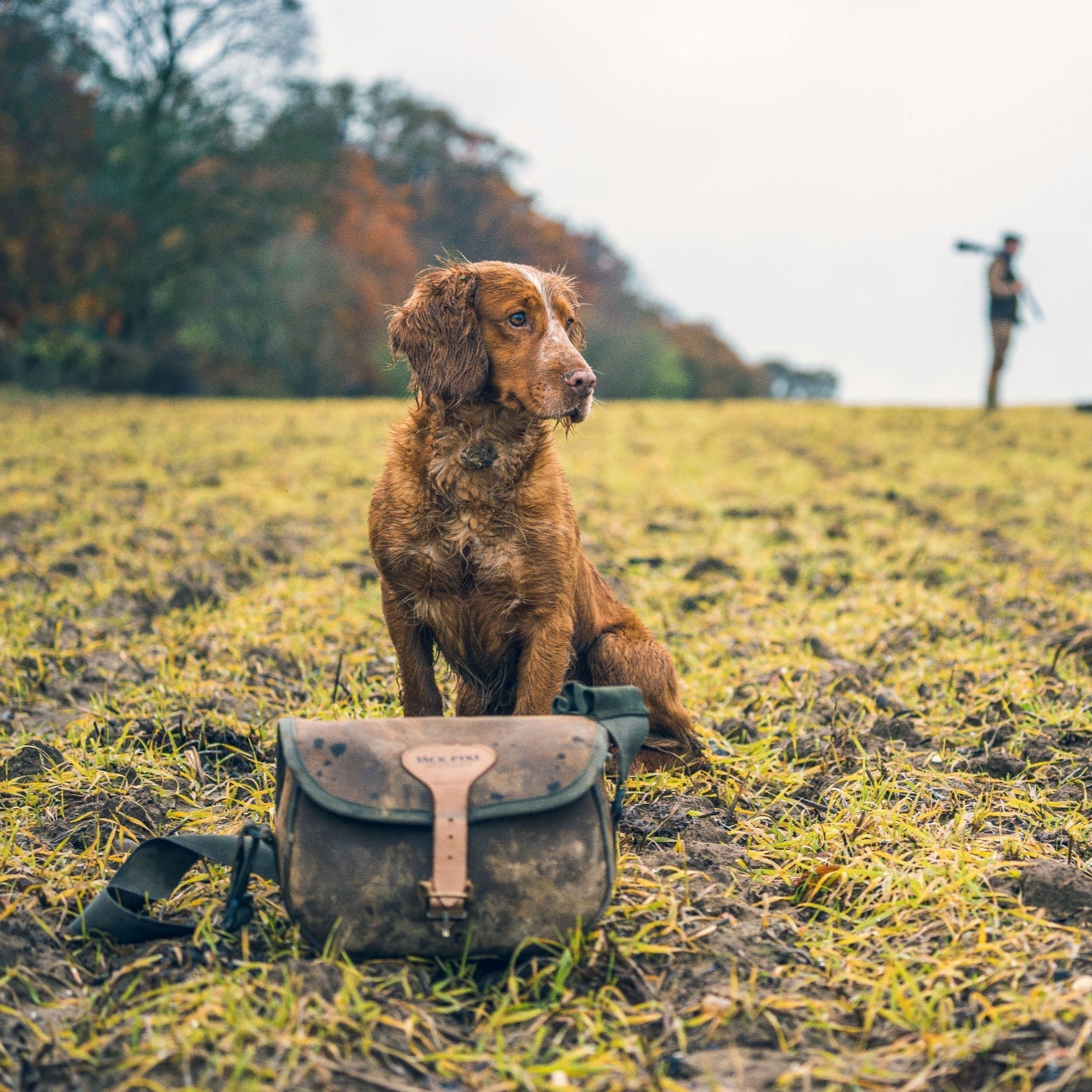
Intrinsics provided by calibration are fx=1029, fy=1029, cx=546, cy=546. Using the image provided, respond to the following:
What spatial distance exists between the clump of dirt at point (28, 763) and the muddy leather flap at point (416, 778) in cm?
154

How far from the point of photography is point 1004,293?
60.9 ft

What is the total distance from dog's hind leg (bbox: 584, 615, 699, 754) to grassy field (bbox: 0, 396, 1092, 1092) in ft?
0.74

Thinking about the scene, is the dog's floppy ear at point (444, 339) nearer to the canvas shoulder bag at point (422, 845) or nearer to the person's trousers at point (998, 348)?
the canvas shoulder bag at point (422, 845)

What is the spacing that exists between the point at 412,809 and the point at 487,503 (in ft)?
3.96

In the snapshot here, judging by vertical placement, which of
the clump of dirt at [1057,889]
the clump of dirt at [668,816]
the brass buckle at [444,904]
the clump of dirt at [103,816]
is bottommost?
the clump of dirt at [103,816]

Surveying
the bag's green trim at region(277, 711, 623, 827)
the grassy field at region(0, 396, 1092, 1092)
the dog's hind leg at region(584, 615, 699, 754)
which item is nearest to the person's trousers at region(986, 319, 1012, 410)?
the grassy field at region(0, 396, 1092, 1092)

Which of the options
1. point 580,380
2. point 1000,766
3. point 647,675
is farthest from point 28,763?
point 1000,766

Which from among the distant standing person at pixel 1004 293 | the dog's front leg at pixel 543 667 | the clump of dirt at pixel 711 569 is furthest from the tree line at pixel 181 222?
the dog's front leg at pixel 543 667

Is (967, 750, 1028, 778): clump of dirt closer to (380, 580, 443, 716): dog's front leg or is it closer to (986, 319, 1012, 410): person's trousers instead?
(380, 580, 443, 716): dog's front leg

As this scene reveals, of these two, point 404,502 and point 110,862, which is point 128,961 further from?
point 404,502

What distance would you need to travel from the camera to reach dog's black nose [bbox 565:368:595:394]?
11.2 feet

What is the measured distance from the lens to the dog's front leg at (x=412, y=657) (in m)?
3.48

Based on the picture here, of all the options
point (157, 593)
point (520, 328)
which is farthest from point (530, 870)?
point (157, 593)

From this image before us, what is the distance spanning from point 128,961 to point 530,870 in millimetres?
1013
